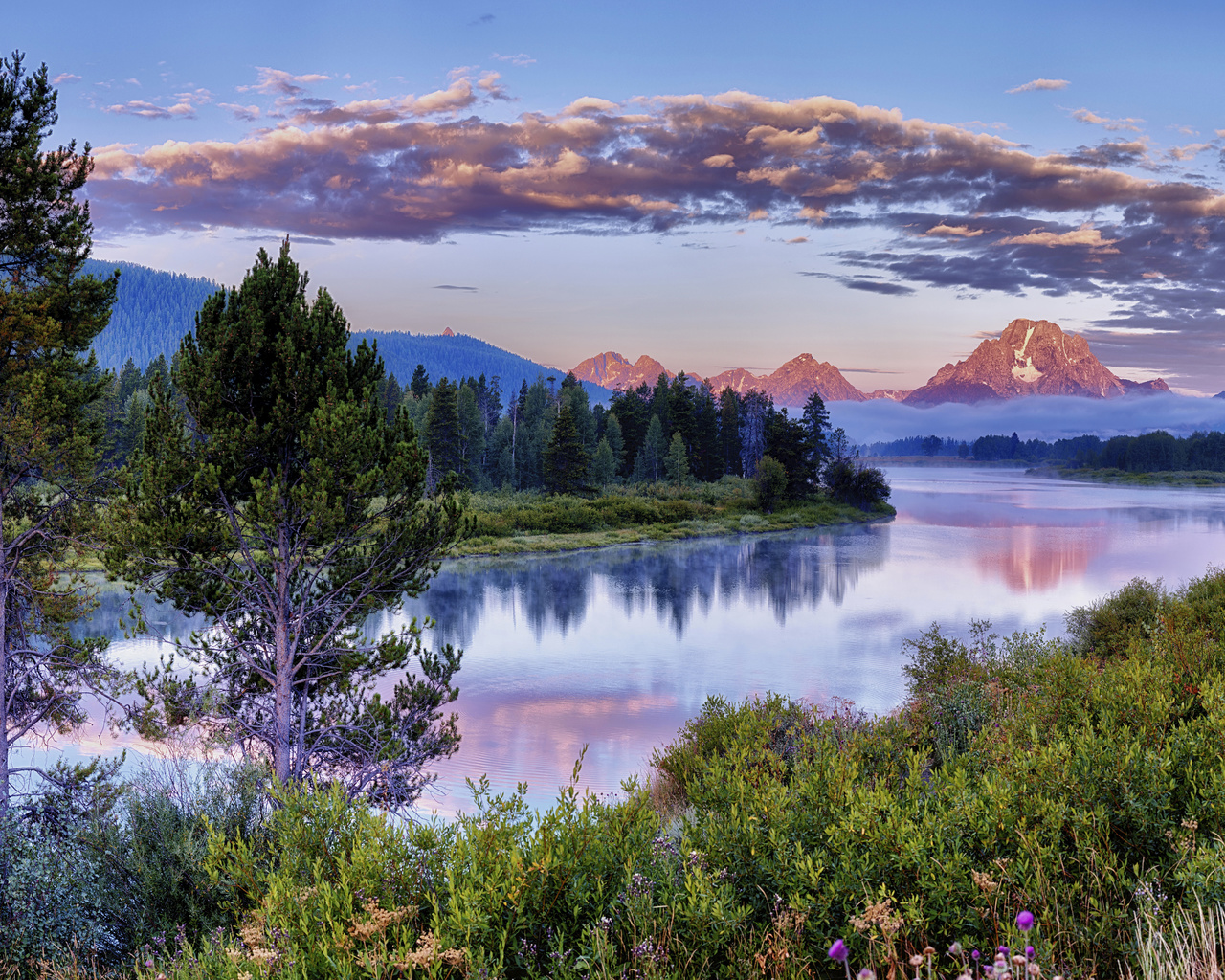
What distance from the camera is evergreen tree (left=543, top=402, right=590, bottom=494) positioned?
72.9 metres

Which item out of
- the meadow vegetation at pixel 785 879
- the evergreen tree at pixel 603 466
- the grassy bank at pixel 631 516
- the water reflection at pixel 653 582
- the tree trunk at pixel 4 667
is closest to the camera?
the meadow vegetation at pixel 785 879

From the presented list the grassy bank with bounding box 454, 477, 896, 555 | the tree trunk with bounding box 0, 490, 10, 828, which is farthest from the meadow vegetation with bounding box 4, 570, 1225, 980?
the grassy bank with bounding box 454, 477, 896, 555

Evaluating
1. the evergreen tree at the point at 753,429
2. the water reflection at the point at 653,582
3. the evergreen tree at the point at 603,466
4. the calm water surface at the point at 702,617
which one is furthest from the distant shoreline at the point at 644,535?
the evergreen tree at the point at 753,429

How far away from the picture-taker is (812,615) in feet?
114

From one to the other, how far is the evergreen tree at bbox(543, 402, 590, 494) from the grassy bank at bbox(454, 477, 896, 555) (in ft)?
5.90

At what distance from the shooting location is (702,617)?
113ft

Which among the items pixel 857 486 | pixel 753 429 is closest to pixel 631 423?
pixel 753 429

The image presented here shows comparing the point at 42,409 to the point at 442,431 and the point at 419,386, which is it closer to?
the point at 442,431

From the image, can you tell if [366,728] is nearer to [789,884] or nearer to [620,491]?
[789,884]

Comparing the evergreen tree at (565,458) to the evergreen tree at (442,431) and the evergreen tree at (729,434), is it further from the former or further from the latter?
the evergreen tree at (729,434)

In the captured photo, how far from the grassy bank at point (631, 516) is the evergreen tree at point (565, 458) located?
5.90ft

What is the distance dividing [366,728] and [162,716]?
282 centimetres

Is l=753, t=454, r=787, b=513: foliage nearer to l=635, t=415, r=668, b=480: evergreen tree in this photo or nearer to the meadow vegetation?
l=635, t=415, r=668, b=480: evergreen tree

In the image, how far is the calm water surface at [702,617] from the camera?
66.8ft
